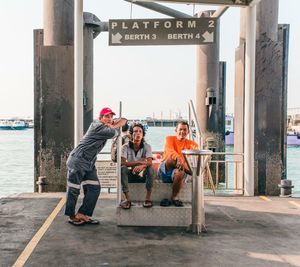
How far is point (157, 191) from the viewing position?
6652 millimetres

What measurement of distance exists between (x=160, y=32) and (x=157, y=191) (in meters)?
3.60

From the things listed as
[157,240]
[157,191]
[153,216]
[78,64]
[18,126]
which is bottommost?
[157,240]

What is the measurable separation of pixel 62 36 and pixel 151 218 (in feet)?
22.5

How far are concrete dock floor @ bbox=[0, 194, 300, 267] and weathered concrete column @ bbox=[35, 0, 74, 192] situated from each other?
3.36 m

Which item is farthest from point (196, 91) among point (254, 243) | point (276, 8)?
point (254, 243)

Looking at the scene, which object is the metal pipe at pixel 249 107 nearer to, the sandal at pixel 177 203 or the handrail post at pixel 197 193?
the sandal at pixel 177 203

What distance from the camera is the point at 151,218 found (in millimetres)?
6195

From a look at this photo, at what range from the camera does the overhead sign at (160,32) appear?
8.45 m

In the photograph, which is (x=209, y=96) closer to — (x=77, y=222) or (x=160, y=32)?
(x=160, y=32)

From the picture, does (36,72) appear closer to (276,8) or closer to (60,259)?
(276,8)

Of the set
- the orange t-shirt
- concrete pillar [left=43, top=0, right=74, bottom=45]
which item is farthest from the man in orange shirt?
concrete pillar [left=43, top=0, right=74, bottom=45]

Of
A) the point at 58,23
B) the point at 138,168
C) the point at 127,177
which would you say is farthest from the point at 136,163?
the point at 58,23

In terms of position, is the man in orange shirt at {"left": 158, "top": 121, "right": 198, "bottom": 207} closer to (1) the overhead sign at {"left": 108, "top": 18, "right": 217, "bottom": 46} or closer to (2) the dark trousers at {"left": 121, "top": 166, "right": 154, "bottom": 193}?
(2) the dark trousers at {"left": 121, "top": 166, "right": 154, "bottom": 193}

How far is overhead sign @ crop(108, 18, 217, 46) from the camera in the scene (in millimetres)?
8445
